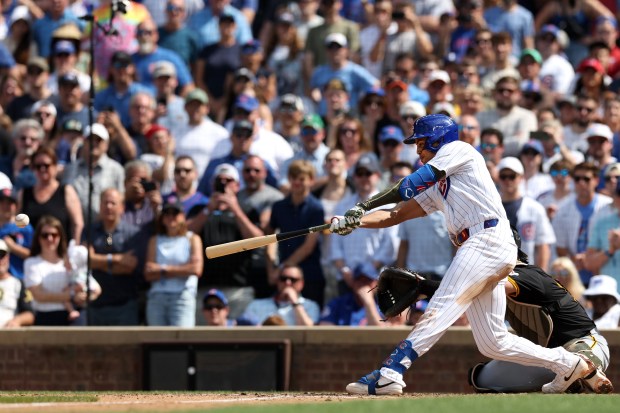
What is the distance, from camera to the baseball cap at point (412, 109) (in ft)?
47.2

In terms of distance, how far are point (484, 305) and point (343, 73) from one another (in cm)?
710

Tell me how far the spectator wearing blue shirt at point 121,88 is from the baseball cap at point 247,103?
126cm

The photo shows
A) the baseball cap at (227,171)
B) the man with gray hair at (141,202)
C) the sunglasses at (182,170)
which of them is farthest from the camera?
the sunglasses at (182,170)

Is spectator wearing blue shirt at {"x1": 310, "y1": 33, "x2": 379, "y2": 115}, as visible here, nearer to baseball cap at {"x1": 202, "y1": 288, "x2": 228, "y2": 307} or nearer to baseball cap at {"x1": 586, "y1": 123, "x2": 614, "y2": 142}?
baseball cap at {"x1": 586, "y1": 123, "x2": 614, "y2": 142}

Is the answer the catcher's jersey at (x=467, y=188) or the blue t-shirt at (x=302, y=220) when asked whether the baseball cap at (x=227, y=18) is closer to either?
the blue t-shirt at (x=302, y=220)

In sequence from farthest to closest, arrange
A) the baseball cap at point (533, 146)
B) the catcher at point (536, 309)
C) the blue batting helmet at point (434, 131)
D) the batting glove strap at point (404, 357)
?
the baseball cap at point (533, 146) < the catcher at point (536, 309) < the blue batting helmet at point (434, 131) < the batting glove strap at point (404, 357)

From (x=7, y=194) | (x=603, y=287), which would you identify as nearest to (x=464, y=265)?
(x=603, y=287)

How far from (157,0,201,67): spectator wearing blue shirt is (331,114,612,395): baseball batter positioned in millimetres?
7828

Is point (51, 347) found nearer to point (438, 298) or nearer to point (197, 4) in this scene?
point (438, 298)

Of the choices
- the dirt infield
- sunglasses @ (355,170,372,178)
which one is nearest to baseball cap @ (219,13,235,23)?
sunglasses @ (355,170,372,178)

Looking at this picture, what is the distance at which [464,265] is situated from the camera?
30.0 ft

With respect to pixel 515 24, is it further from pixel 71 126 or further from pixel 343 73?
pixel 71 126

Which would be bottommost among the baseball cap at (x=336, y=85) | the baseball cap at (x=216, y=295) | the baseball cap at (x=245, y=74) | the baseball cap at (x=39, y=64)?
the baseball cap at (x=216, y=295)

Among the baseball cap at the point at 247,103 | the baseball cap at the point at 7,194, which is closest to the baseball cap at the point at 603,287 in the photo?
the baseball cap at the point at 247,103
